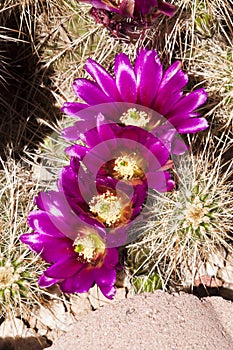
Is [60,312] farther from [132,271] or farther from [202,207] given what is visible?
[202,207]

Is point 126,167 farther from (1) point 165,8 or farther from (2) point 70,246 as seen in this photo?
(1) point 165,8

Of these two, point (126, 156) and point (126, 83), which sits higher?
point (126, 83)

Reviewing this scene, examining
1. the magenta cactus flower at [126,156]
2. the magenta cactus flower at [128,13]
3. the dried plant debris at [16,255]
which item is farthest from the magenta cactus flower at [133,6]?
the dried plant debris at [16,255]

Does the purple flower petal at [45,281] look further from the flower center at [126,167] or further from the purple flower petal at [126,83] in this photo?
the purple flower petal at [126,83]

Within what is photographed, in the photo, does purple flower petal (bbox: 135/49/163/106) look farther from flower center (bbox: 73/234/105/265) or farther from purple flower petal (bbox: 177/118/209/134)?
flower center (bbox: 73/234/105/265)

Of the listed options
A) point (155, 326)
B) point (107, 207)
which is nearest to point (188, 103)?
point (107, 207)

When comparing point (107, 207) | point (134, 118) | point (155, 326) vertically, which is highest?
point (134, 118)
